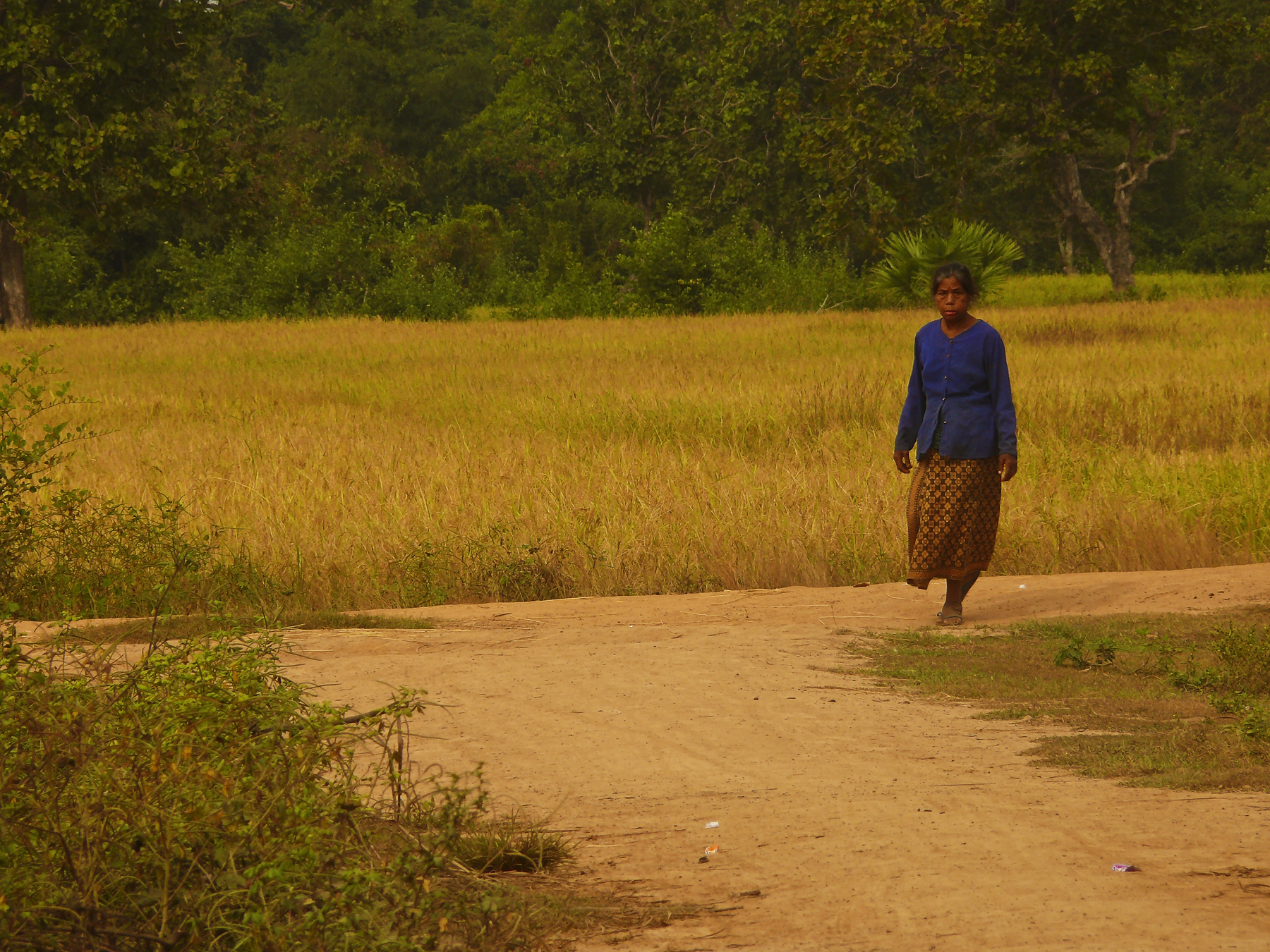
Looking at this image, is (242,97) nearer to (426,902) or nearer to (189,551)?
(189,551)

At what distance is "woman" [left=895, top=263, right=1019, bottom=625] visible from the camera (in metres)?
6.58

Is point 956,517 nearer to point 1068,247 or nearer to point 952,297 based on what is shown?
point 952,297

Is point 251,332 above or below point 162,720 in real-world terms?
above

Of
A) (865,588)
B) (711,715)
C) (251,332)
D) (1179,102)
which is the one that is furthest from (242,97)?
(711,715)

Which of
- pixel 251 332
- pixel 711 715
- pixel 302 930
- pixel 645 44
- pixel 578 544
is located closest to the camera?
pixel 302 930

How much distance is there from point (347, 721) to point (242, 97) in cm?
3153

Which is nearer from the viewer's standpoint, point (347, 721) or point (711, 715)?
point (347, 721)

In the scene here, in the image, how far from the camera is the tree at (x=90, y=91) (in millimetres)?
23125

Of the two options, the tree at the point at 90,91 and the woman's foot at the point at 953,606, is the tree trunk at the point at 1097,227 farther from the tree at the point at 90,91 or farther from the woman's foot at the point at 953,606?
the woman's foot at the point at 953,606

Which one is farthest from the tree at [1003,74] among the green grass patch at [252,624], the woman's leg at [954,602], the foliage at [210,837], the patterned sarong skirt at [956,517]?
the foliage at [210,837]

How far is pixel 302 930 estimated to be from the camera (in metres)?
2.78

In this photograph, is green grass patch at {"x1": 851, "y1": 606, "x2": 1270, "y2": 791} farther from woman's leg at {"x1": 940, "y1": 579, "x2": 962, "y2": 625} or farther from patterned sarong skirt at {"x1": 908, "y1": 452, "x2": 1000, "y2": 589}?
patterned sarong skirt at {"x1": 908, "y1": 452, "x2": 1000, "y2": 589}

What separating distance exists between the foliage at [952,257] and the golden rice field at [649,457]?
2.30m

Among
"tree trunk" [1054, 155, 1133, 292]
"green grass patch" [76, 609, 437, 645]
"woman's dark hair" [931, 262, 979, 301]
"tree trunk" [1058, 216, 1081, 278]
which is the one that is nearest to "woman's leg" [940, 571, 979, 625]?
"woman's dark hair" [931, 262, 979, 301]
